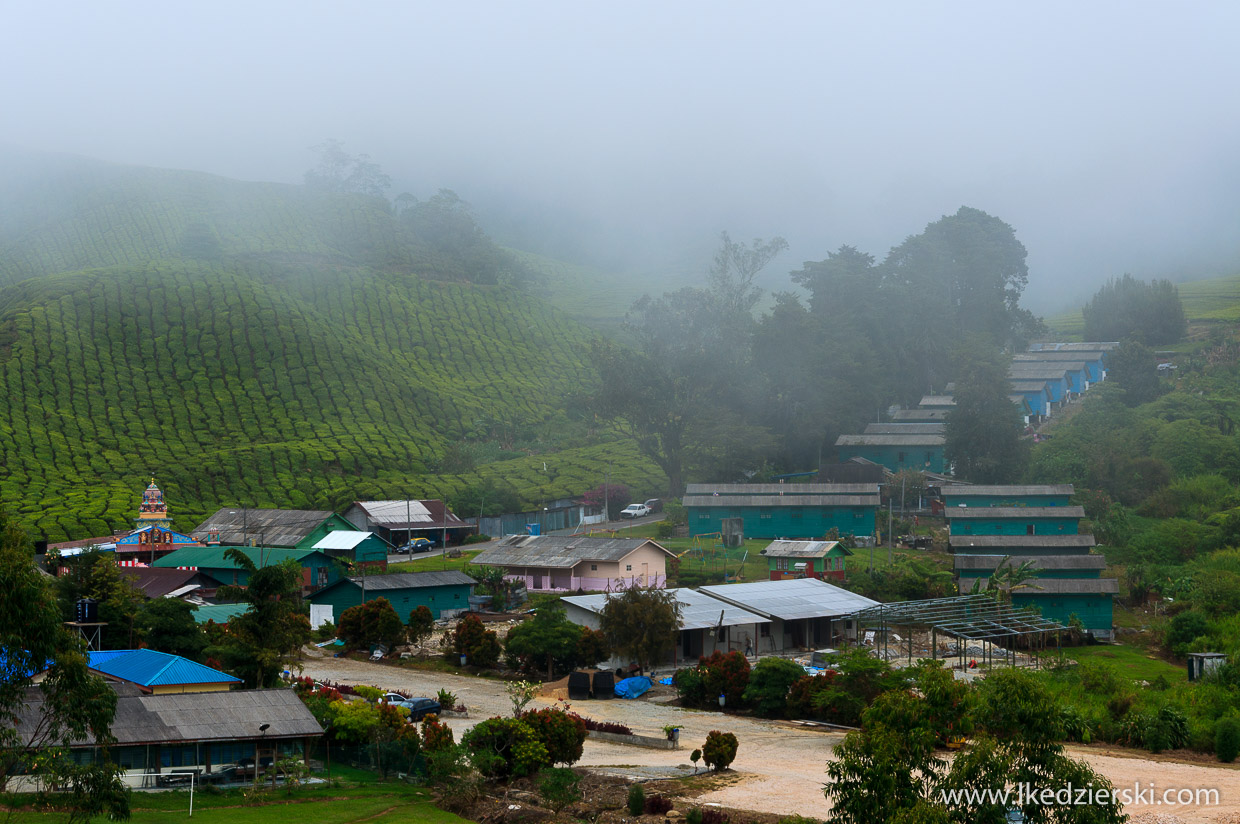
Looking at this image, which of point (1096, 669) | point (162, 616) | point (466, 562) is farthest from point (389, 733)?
point (466, 562)

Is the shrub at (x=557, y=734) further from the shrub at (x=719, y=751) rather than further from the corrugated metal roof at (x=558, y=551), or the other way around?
the corrugated metal roof at (x=558, y=551)

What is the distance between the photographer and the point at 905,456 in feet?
234

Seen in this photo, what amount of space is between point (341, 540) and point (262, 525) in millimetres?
6017

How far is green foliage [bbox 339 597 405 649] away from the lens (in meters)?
40.9

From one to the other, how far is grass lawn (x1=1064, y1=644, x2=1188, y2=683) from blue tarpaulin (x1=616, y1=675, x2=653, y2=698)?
14.7 m

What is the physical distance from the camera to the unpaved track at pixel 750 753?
2330 cm

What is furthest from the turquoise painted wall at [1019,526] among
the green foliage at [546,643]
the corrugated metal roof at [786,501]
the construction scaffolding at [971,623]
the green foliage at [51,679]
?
the green foliage at [51,679]

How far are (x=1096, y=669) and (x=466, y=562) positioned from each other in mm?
29831

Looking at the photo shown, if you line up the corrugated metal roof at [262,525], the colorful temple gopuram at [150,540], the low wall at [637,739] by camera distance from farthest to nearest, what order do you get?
the corrugated metal roof at [262,525] → the colorful temple gopuram at [150,540] → the low wall at [637,739]

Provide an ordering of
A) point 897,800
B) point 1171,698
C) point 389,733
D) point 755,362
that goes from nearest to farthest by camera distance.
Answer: point 897,800
point 389,733
point 1171,698
point 755,362

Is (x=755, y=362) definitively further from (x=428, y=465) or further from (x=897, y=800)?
(x=897, y=800)

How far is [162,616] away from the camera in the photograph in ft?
109

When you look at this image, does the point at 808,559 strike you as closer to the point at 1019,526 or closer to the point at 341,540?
the point at 1019,526

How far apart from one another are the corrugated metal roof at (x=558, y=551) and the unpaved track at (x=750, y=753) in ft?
39.1
